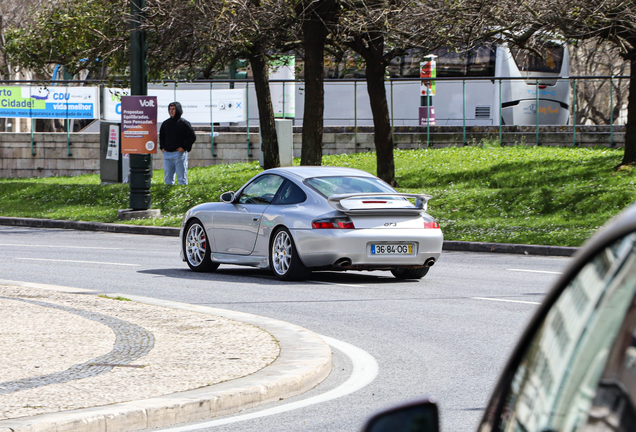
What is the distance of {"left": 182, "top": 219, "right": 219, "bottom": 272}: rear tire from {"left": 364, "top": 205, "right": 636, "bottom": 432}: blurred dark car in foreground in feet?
37.8

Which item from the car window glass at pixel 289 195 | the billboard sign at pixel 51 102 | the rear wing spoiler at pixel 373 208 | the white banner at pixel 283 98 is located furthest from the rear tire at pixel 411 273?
the billboard sign at pixel 51 102

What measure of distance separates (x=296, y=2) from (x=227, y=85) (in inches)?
494

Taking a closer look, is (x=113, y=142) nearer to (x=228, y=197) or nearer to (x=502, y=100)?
(x=502, y=100)

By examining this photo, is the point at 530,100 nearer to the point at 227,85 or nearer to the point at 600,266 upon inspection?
the point at 227,85

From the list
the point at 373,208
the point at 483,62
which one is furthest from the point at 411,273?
the point at 483,62

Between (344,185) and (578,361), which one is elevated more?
(578,361)

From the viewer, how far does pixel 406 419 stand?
169cm

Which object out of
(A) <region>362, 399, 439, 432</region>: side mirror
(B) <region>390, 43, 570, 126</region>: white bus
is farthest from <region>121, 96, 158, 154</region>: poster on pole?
(A) <region>362, 399, 439, 432</region>: side mirror

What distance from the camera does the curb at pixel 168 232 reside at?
1587 cm

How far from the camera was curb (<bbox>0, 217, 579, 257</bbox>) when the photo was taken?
15.9m

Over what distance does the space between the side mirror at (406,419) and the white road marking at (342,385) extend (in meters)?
3.77

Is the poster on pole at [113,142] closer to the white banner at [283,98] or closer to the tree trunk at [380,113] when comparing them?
the tree trunk at [380,113]

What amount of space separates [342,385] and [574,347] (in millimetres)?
4964

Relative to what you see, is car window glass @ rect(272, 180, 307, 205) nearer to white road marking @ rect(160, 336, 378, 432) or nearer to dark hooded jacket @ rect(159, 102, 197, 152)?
white road marking @ rect(160, 336, 378, 432)
